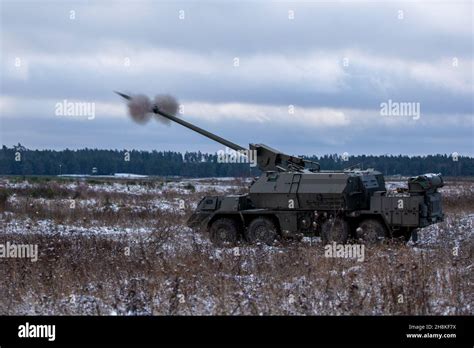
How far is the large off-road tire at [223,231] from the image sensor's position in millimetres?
21312

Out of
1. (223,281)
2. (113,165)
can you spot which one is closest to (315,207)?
(223,281)

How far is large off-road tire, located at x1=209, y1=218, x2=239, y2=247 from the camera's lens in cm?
2131

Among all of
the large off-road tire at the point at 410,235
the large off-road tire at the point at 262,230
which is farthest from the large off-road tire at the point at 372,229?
the large off-road tire at the point at 262,230

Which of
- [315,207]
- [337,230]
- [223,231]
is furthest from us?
[223,231]

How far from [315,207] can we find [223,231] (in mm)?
2376

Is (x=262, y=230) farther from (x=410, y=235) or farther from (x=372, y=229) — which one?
(x=410, y=235)

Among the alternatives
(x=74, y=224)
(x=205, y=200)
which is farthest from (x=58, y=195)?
(x=205, y=200)

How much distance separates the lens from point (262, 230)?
2102cm

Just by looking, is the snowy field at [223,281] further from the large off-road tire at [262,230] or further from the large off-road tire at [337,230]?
the large off-road tire at [262,230]

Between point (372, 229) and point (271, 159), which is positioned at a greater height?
point (271, 159)

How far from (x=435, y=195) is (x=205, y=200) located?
18.0 feet
